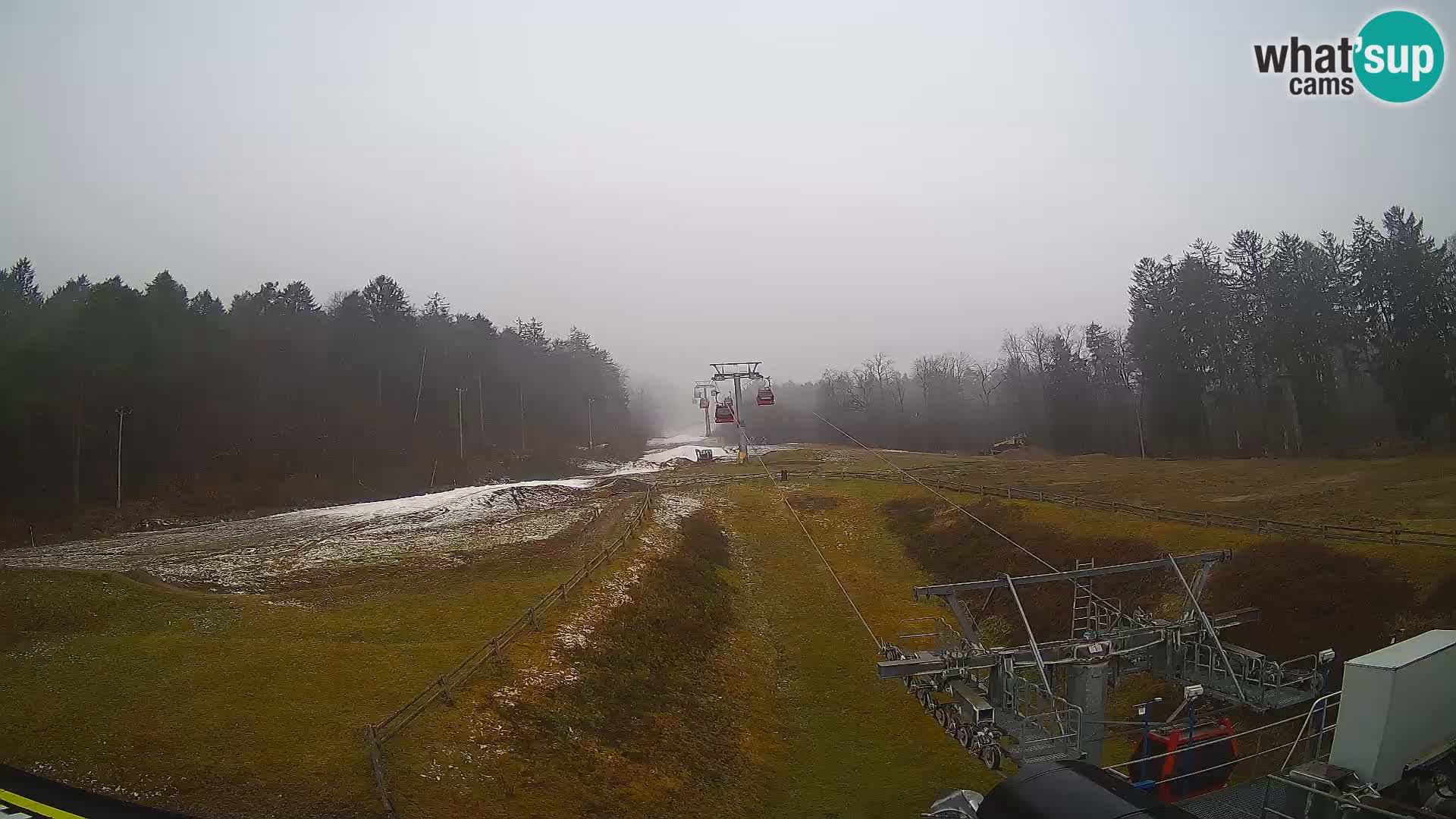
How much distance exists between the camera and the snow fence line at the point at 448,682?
1456 cm

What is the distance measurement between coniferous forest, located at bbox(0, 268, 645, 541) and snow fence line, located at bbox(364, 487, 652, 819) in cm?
3841

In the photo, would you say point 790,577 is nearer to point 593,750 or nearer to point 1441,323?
point 593,750

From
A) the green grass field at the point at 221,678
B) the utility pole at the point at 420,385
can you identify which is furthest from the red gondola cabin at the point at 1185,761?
the utility pole at the point at 420,385

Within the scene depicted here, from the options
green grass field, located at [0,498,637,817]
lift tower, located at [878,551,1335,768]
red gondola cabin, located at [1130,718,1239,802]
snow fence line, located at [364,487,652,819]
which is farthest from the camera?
snow fence line, located at [364,487,652,819]

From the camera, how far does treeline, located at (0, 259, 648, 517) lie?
156 feet

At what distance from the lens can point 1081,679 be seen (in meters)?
14.7

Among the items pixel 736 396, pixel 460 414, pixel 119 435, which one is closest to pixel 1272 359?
pixel 736 396

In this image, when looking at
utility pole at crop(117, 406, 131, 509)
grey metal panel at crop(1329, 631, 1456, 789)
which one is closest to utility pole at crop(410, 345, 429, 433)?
utility pole at crop(117, 406, 131, 509)

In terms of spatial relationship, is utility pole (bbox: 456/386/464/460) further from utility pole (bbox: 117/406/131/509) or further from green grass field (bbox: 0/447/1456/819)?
green grass field (bbox: 0/447/1456/819)

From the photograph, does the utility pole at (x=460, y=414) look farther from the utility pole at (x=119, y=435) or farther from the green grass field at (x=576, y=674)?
the green grass field at (x=576, y=674)

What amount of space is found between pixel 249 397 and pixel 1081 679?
77750 mm

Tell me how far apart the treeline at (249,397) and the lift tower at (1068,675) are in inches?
2282

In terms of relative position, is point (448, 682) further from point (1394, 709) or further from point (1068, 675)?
point (1394, 709)

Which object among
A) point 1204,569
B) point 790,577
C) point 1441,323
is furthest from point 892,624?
point 1441,323
